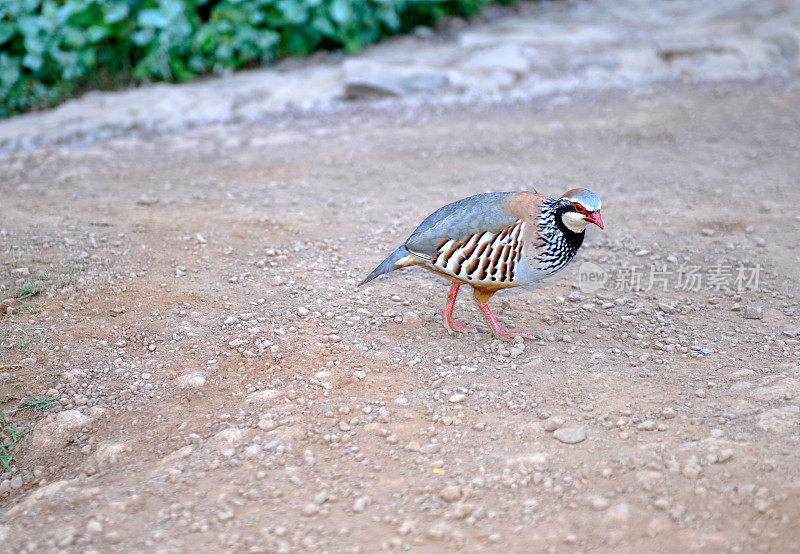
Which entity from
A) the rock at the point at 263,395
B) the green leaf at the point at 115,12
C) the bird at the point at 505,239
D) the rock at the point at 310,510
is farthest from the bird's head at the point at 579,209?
the green leaf at the point at 115,12

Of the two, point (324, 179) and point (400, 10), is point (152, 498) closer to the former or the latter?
point (324, 179)

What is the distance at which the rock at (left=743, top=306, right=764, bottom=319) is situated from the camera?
4.07 meters

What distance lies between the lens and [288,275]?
454 cm

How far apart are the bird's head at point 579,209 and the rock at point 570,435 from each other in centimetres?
106

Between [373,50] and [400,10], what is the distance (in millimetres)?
932

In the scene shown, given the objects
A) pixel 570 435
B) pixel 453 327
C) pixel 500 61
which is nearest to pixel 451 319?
pixel 453 327

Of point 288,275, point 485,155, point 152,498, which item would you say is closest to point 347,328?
point 288,275

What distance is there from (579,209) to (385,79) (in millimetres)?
4768

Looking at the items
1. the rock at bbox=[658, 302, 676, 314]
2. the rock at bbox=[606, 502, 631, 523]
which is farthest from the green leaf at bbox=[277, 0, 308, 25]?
the rock at bbox=[606, 502, 631, 523]

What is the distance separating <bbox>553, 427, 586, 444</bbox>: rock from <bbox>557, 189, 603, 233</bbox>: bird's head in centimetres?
106

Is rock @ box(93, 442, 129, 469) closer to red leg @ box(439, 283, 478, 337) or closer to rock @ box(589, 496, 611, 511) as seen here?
red leg @ box(439, 283, 478, 337)

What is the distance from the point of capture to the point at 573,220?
3.69m

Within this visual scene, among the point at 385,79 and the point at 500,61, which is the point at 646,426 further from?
the point at 500,61

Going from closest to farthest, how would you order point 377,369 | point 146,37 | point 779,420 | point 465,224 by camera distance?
1. point 779,420
2. point 377,369
3. point 465,224
4. point 146,37
